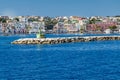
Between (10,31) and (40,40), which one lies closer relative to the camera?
(40,40)

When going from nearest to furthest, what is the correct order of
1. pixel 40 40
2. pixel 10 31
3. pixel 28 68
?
pixel 28 68 → pixel 40 40 → pixel 10 31

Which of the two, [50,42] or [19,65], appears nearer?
[19,65]

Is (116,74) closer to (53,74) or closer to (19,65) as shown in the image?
(53,74)

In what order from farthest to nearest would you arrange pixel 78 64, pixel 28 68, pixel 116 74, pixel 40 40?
pixel 40 40
pixel 78 64
pixel 28 68
pixel 116 74

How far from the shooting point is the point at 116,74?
31094mm

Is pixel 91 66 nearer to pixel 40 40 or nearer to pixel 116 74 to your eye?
pixel 116 74

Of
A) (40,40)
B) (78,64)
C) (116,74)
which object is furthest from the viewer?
(40,40)

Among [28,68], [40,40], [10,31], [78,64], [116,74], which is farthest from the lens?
[10,31]

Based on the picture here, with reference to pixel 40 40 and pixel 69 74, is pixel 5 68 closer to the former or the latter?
pixel 69 74

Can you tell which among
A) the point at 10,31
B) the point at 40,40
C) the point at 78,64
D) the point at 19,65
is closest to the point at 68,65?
the point at 78,64

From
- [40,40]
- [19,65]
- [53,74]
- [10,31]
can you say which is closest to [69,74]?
[53,74]

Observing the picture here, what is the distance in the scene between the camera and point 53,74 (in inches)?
1252

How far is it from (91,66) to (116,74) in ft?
18.7

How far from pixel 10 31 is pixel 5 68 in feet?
530
